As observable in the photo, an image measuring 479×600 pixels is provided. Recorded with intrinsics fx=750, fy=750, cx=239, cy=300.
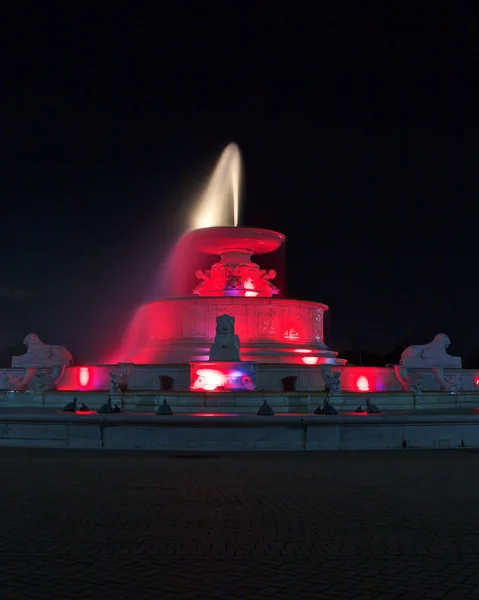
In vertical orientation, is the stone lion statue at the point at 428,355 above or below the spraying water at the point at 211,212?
below

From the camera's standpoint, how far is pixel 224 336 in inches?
1130

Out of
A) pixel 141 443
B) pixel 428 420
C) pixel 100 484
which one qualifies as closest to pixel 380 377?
pixel 428 420

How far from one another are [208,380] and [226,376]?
72 centimetres

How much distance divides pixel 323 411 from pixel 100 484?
9.68m

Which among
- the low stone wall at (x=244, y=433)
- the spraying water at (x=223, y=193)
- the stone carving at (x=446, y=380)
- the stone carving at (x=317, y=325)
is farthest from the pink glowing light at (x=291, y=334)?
the low stone wall at (x=244, y=433)

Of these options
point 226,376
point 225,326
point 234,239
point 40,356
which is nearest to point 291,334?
point 234,239

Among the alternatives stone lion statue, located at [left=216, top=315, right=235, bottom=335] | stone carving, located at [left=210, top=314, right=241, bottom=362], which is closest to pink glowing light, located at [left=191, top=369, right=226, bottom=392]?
stone carving, located at [left=210, top=314, right=241, bottom=362]

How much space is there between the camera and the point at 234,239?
37156mm

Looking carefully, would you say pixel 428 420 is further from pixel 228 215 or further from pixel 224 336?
pixel 228 215

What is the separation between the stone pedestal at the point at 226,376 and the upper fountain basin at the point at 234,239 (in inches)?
425

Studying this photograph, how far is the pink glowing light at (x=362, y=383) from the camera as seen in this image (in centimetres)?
3130

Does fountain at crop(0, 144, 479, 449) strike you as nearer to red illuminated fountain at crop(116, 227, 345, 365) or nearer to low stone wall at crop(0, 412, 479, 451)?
red illuminated fountain at crop(116, 227, 345, 365)

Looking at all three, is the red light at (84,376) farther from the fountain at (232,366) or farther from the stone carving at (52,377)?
the stone carving at (52,377)

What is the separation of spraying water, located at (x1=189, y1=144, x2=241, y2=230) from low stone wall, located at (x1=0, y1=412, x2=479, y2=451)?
34.2m
